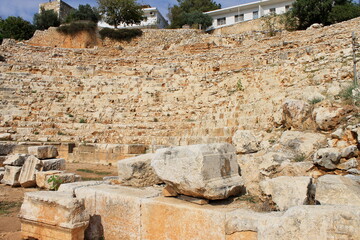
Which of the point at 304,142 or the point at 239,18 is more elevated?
the point at 239,18

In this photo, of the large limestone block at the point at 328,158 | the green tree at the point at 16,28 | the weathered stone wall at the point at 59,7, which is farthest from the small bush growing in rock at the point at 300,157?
the weathered stone wall at the point at 59,7

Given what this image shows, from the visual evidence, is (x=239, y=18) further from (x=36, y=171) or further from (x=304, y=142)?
(x=36, y=171)

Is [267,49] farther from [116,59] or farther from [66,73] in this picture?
[66,73]

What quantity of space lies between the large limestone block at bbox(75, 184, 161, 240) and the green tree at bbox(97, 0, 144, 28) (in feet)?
94.4

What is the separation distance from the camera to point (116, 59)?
59.4 feet

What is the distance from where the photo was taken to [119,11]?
29.4 m

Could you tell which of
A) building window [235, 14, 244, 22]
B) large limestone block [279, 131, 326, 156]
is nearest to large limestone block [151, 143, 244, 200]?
large limestone block [279, 131, 326, 156]

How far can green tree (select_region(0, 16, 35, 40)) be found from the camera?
27938 millimetres

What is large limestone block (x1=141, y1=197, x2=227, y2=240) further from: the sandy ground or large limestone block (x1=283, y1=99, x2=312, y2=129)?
large limestone block (x1=283, y1=99, x2=312, y2=129)

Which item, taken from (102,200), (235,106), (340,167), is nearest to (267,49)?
(235,106)

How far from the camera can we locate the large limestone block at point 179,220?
2520 millimetres

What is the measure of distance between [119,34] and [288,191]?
23121 mm

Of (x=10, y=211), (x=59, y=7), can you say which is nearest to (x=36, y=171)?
(x=10, y=211)

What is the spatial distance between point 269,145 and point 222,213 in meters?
3.48
